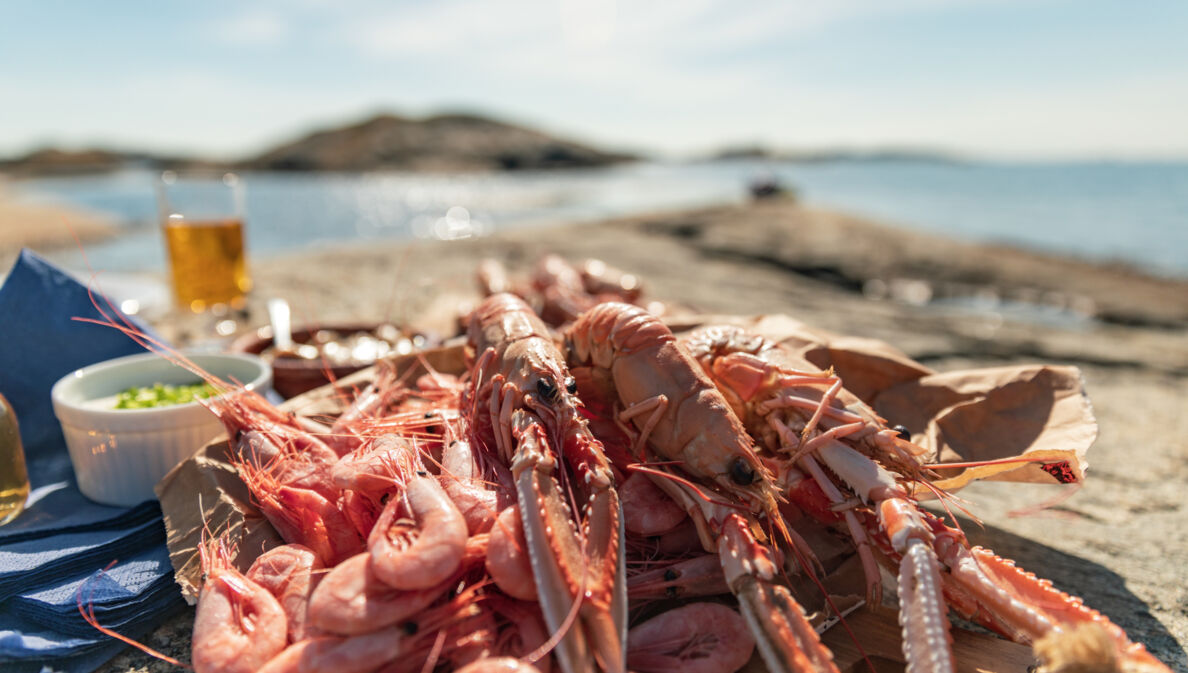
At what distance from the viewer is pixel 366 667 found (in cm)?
148

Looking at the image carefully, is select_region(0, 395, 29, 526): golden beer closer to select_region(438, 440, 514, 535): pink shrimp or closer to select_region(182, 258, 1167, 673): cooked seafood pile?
select_region(182, 258, 1167, 673): cooked seafood pile

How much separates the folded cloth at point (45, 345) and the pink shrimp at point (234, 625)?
1340 millimetres

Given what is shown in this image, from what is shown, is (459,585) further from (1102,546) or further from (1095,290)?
(1095,290)

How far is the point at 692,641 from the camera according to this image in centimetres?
172

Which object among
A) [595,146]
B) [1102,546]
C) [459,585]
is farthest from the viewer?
[595,146]

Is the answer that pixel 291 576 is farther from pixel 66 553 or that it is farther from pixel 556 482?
pixel 66 553

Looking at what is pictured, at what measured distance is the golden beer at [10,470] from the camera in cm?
229

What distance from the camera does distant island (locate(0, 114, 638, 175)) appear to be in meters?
74.3

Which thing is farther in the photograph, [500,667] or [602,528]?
[602,528]

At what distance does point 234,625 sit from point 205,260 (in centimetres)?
308

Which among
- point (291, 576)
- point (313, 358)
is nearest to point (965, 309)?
point (313, 358)

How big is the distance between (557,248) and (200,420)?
8135 millimetres

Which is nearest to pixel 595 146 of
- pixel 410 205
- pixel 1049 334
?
pixel 410 205

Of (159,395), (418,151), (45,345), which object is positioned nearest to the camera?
(159,395)
